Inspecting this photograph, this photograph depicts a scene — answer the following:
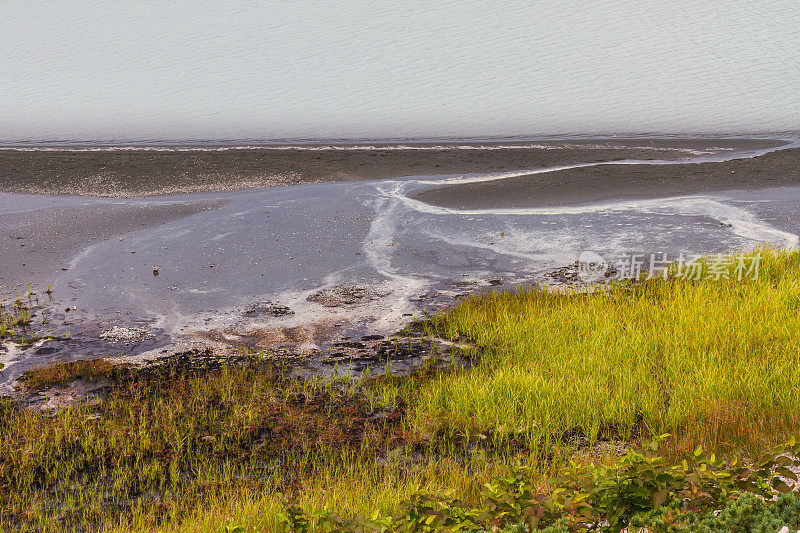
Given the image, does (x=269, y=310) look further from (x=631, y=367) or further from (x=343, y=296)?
(x=631, y=367)

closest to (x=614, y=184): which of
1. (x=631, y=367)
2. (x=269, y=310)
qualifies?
(x=269, y=310)

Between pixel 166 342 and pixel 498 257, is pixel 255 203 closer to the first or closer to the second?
pixel 498 257

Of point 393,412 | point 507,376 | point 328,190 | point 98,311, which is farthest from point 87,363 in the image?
point 328,190

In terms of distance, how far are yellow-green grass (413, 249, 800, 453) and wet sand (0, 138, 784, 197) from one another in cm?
1207

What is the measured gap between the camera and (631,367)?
7.74 meters

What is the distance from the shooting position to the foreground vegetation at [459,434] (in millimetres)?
4449

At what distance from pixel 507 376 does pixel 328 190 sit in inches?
495

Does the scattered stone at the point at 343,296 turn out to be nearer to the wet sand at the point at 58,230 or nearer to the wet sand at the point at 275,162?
the wet sand at the point at 58,230

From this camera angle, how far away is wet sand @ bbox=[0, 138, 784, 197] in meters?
20.6
